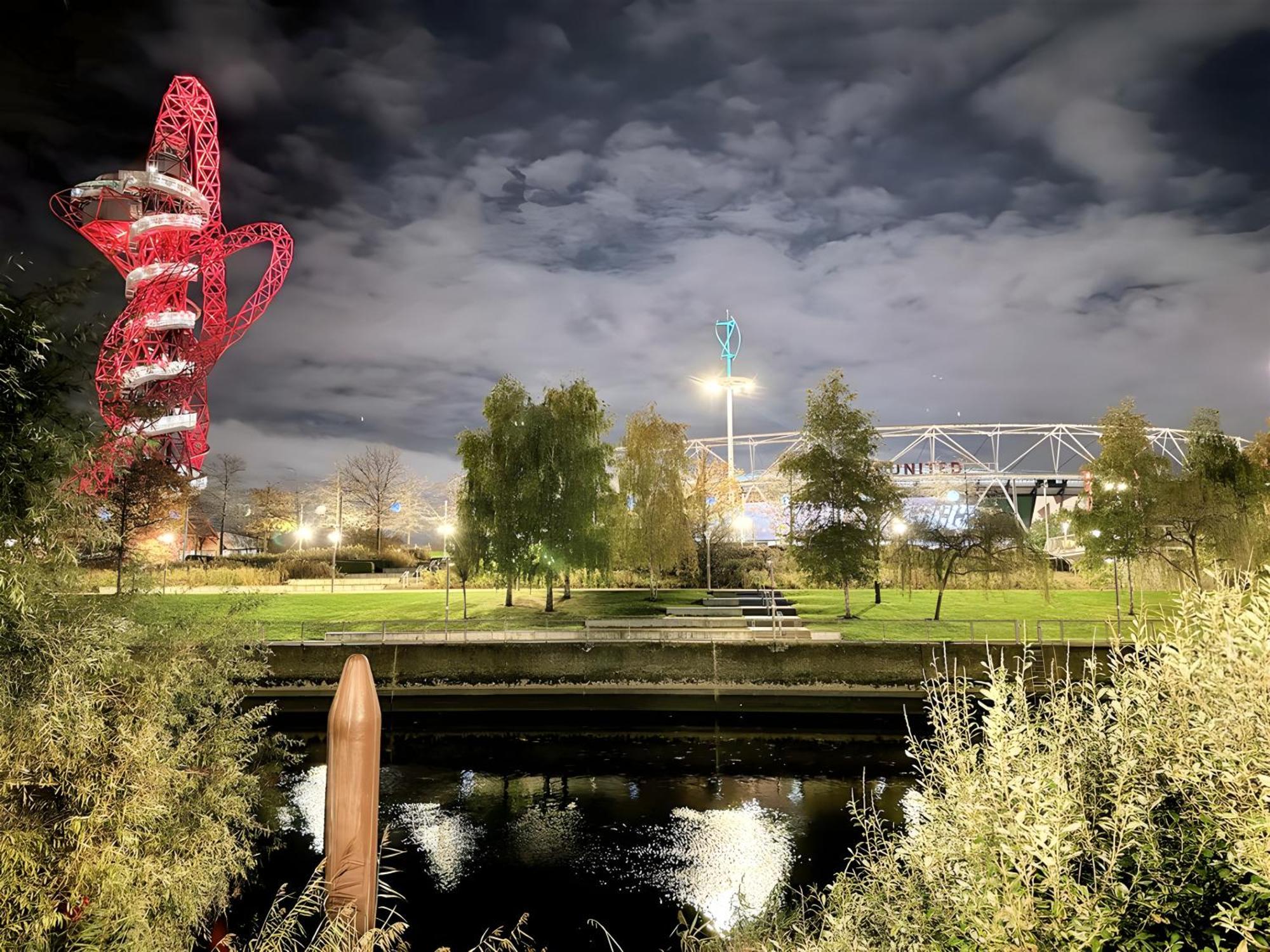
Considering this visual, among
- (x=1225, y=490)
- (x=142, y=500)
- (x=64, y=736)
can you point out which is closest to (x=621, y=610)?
(x=142, y=500)

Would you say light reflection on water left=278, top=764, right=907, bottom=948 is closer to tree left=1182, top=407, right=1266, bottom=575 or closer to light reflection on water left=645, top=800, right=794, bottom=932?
light reflection on water left=645, top=800, right=794, bottom=932

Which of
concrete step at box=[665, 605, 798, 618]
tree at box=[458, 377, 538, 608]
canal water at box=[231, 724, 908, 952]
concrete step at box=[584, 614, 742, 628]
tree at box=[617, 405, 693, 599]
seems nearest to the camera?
canal water at box=[231, 724, 908, 952]

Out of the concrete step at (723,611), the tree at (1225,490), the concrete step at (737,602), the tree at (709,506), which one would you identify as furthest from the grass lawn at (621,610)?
the tree at (709,506)

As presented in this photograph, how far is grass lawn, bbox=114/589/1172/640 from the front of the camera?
2986cm

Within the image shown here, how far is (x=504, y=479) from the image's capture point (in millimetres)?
33344

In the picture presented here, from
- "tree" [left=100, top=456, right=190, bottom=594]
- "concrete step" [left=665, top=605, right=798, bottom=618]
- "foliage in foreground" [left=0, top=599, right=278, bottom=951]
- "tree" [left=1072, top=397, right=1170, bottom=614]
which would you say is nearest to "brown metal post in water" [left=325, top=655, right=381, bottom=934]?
"foliage in foreground" [left=0, top=599, right=278, bottom=951]

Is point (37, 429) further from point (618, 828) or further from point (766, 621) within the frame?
point (766, 621)

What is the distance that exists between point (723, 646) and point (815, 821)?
10.1 metres

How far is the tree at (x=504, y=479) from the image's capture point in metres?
32.5

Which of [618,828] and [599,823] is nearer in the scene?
[618,828]

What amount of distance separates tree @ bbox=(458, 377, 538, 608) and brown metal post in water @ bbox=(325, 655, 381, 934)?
27.4 metres

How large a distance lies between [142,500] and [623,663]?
20223 mm

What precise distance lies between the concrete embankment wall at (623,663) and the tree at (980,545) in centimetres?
545

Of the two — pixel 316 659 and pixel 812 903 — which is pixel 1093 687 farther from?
pixel 316 659
